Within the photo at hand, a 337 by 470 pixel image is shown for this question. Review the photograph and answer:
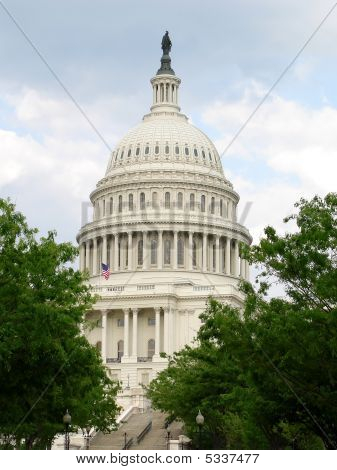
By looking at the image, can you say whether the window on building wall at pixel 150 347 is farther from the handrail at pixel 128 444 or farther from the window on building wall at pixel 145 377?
the handrail at pixel 128 444

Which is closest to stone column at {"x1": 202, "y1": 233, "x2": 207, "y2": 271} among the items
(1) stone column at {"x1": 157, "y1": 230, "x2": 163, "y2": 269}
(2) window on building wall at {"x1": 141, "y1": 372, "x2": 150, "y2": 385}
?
(1) stone column at {"x1": 157, "y1": 230, "x2": 163, "y2": 269}

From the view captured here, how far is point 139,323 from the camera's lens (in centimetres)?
13150

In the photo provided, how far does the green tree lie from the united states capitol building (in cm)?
7828

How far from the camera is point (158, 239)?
141 m

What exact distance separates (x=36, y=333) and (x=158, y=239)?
4025 inches

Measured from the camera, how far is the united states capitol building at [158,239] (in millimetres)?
129125

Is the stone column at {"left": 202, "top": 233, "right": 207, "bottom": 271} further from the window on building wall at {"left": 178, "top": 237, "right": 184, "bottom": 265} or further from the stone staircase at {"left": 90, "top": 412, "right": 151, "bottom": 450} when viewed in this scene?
the stone staircase at {"left": 90, "top": 412, "right": 151, "bottom": 450}

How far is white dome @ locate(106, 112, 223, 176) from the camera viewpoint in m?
148

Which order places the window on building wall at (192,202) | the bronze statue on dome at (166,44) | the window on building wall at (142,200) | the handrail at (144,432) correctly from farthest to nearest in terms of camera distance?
the bronze statue on dome at (166,44) → the window on building wall at (192,202) → the window on building wall at (142,200) → the handrail at (144,432)

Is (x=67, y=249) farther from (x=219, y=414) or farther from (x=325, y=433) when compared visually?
(x=219, y=414)

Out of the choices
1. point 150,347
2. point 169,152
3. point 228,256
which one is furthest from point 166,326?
point 169,152

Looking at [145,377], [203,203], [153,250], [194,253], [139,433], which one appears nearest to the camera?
[139,433]

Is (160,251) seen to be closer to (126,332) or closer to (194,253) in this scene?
(194,253)

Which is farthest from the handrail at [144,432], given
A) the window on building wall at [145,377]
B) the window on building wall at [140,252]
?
the window on building wall at [140,252]
